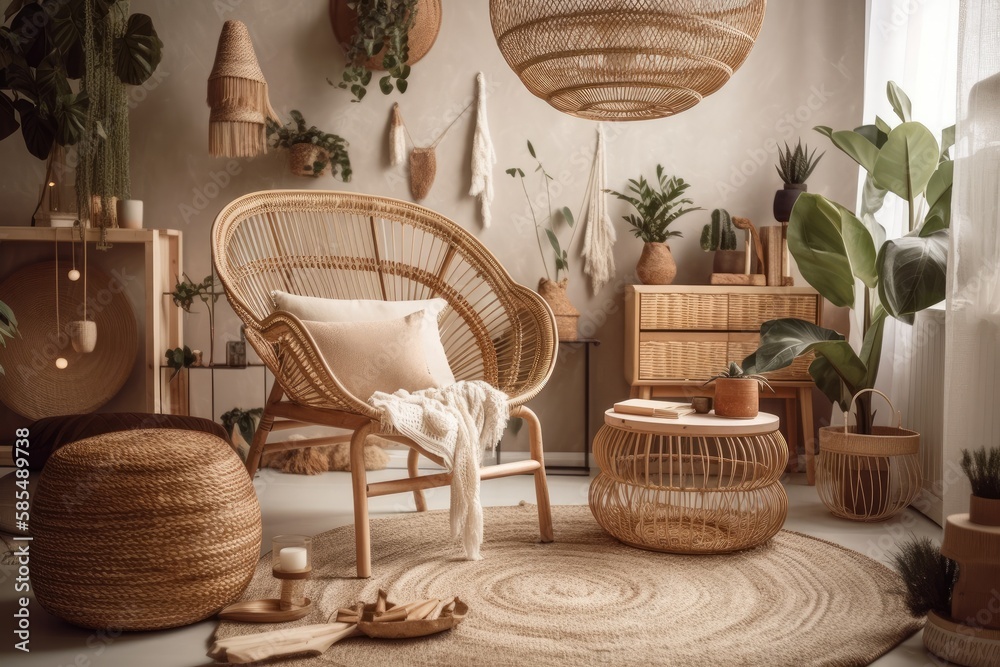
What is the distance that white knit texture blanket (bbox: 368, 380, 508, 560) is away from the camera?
245 centimetres

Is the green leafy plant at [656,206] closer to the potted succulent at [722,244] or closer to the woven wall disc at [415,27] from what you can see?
the potted succulent at [722,244]

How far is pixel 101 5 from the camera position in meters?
2.80

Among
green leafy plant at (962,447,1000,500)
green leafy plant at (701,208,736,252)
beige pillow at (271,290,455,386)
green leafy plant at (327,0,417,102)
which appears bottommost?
green leafy plant at (962,447,1000,500)

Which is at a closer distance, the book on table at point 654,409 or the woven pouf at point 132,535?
the woven pouf at point 132,535

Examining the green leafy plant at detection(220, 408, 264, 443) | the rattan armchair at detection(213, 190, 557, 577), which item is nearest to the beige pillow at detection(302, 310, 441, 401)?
the rattan armchair at detection(213, 190, 557, 577)

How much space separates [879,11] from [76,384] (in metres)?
3.69

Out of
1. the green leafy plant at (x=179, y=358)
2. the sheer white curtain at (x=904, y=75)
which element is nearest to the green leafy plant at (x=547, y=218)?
the sheer white curtain at (x=904, y=75)

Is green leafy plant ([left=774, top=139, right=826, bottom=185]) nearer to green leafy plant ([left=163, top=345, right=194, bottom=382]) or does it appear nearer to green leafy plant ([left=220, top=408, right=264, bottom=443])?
green leafy plant ([left=220, top=408, right=264, bottom=443])

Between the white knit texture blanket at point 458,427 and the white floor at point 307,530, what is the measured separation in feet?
2.06

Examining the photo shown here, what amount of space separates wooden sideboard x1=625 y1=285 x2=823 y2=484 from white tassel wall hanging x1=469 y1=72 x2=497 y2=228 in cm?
81

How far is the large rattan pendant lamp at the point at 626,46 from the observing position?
2.08m

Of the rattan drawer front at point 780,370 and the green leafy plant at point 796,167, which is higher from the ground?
the green leafy plant at point 796,167

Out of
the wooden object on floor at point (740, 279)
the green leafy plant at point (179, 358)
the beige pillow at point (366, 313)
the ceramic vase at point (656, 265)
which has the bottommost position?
the green leafy plant at point (179, 358)

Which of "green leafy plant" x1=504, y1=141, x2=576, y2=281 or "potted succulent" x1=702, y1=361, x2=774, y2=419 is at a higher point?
"green leafy plant" x1=504, y1=141, x2=576, y2=281
